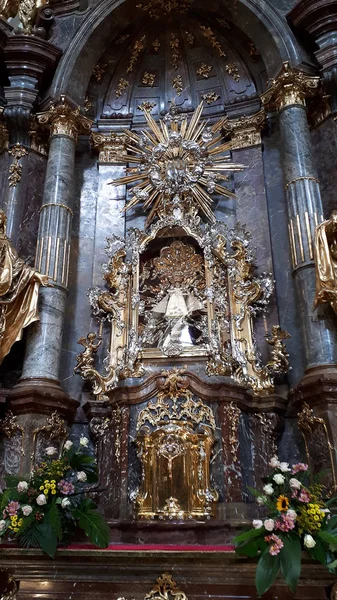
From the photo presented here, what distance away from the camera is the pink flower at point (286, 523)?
4883mm

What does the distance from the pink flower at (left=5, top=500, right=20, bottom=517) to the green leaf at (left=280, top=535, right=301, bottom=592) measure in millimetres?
2618

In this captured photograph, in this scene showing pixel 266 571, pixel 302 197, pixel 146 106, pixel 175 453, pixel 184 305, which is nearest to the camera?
pixel 266 571

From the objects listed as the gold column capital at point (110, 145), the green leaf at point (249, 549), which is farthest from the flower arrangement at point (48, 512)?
the gold column capital at point (110, 145)

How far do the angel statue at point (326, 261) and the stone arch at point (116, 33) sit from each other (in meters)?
3.33

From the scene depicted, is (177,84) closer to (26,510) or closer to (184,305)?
(184,305)

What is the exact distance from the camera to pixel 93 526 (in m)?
5.66

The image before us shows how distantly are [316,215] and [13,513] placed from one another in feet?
19.3

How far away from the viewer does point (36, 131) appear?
34.0 feet

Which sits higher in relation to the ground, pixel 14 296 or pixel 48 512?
pixel 14 296

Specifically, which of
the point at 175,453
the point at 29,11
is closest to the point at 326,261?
the point at 175,453

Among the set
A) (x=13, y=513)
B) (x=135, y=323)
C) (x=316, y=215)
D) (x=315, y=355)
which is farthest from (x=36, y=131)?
(x=13, y=513)

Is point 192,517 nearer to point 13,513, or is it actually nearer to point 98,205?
point 13,513

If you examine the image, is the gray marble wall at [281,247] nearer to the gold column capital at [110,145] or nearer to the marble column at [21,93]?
the gold column capital at [110,145]

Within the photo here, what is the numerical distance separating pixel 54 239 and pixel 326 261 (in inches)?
166
